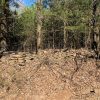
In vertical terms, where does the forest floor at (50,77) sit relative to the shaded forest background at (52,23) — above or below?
below

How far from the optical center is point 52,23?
147ft

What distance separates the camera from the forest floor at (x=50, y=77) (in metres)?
13.0

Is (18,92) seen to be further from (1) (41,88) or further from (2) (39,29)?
(2) (39,29)

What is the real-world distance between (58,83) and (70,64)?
1711 millimetres

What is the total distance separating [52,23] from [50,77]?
31175mm

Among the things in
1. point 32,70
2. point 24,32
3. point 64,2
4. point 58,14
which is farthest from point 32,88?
point 24,32

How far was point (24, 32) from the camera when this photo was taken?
39.0 meters

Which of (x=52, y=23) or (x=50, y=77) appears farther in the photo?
(x=52, y=23)

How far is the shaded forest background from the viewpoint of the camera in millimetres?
16781

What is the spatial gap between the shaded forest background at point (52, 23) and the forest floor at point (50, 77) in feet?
5.42

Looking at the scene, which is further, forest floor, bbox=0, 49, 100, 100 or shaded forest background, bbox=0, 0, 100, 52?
shaded forest background, bbox=0, 0, 100, 52

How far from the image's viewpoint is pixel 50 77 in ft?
46.1

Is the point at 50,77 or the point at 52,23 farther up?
the point at 52,23

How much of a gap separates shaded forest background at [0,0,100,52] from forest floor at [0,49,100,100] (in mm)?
1653
